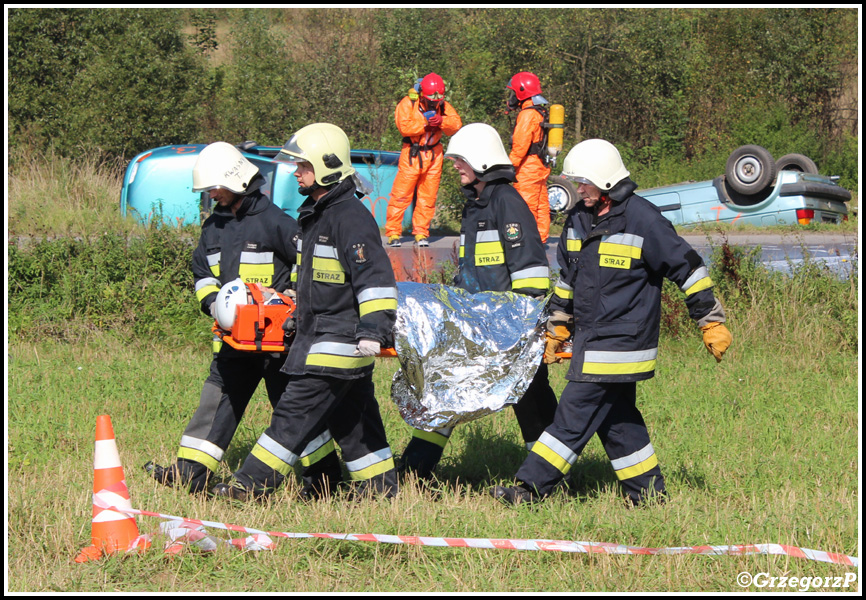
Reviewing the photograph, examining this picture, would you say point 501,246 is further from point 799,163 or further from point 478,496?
point 799,163

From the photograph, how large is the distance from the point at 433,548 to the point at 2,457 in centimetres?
282

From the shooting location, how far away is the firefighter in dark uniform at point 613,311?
446 centimetres

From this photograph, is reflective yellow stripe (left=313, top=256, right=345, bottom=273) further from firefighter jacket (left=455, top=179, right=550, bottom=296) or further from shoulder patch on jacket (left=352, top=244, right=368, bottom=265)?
firefighter jacket (left=455, top=179, right=550, bottom=296)

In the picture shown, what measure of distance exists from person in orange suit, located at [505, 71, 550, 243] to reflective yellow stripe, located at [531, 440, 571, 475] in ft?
20.7

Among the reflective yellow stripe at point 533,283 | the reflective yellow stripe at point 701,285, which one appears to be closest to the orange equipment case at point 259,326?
the reflective yellow stripe at point 533,283

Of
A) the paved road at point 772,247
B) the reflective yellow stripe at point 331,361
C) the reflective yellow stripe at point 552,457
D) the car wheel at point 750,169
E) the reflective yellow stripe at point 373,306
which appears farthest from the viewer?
the car wheel at point 750,169

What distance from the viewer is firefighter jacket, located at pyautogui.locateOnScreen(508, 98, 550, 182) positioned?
10.6 m

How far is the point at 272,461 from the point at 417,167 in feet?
24.1

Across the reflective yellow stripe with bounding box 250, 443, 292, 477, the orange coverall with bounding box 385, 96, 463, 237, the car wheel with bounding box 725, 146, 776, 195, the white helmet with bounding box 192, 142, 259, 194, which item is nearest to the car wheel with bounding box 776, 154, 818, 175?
the car wheel with bounding box 725, 146, 776, 195

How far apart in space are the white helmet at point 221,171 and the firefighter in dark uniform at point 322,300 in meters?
0.49

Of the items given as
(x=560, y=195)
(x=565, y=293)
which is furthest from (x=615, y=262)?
(x=560, y=195)

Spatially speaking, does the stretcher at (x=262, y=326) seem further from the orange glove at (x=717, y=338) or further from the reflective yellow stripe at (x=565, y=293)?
the orange glove at (x=717, y=338)

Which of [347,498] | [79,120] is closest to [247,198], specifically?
[347,498]

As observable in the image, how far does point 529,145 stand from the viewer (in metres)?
10.7
